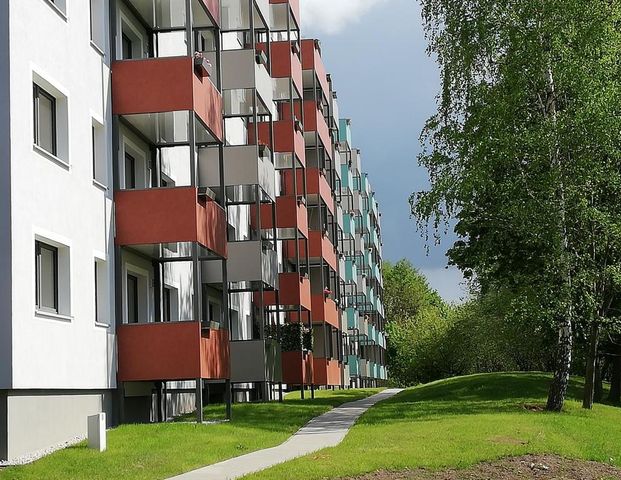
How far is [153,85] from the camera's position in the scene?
25.1 m

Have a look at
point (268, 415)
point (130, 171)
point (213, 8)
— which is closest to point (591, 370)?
point (268, 415)

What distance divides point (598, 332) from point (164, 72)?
15825 millimetres

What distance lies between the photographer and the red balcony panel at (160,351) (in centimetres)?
2456

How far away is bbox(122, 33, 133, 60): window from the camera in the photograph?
27.2 meters

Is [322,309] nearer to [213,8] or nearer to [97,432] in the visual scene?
[213,8]

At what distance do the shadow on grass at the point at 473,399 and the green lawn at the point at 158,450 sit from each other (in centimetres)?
365

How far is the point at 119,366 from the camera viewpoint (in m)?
24.6

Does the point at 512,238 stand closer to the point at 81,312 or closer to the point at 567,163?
the point at 567,163

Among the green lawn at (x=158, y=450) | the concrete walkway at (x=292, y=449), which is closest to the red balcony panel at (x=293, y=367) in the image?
the concrete walkway at (x=292, y=449)

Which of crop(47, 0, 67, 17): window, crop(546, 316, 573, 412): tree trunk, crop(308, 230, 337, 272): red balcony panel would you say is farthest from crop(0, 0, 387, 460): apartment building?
crop(308, 230, 337, 272): red balcony panel

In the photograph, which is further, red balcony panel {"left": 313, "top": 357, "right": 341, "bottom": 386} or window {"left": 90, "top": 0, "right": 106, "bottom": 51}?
red balcony panel {"left": 313, "top": 357, "right": 341, "bottom": 386}

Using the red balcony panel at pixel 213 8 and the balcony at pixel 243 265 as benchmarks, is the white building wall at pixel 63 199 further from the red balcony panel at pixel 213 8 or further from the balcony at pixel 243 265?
the balcony at pixel 243 265

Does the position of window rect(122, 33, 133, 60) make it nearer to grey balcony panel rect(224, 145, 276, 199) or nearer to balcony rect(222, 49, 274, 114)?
grey balcony panel rect(224, 145, 276, 199)

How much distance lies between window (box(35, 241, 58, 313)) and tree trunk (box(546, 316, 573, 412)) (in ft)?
47.6
